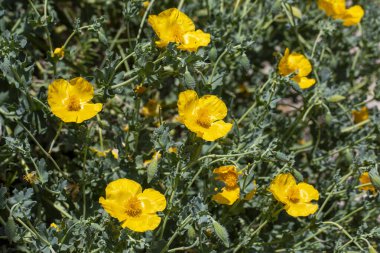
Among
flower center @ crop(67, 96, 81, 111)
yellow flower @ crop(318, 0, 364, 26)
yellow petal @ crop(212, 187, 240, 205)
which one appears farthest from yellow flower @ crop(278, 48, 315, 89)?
flower center @ crop(67, 96, 81, 111)

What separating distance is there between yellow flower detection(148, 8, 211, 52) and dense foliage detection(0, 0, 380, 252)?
4 cm

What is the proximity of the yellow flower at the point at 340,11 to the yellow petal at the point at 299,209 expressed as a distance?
2.81ft

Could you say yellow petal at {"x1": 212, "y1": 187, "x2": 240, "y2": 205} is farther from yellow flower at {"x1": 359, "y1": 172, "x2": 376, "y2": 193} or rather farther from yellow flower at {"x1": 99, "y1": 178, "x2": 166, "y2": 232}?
yellow flower at {"x1": 359, "y1": 172, "x2": 376, "y2": 193}

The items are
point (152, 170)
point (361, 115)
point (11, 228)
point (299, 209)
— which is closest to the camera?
point (11, 228)

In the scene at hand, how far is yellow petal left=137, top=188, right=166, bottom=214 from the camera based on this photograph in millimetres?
1781

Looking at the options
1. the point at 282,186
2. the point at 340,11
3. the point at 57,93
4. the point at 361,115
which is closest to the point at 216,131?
the point at 282,186

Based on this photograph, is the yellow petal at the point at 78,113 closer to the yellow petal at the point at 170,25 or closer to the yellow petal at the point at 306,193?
the yellow petal at the point at 170,25

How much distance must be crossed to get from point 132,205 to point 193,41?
540mm

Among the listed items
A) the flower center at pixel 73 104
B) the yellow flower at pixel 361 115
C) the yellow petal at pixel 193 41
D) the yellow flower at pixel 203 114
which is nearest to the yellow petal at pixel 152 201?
the yellow flower at pixel 203 114

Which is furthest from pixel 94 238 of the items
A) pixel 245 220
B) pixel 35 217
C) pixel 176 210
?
pixel 245 220

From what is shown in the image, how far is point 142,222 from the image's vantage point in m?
1.75

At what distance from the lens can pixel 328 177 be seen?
2.62 m

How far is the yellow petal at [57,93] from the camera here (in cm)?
188

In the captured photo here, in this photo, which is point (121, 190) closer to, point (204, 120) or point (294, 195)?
point (204, 120)
